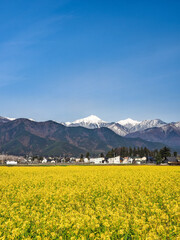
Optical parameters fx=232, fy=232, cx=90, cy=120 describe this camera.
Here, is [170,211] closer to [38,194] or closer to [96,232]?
[96,232]

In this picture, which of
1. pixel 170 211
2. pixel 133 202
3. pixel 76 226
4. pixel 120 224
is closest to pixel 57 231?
pixel 76 226

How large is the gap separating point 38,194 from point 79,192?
10.2 feet

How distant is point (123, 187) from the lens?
66.4 feet

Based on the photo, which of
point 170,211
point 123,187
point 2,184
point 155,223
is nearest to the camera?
point 155,223

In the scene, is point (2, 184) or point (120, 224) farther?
point (2, 184)

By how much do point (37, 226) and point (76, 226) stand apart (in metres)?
1.72

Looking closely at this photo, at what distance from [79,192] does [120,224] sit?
845 cm

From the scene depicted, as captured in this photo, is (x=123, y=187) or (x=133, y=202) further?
(x=123, y=187)

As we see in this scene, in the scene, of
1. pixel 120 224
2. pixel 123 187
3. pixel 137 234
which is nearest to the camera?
pixel 137 234

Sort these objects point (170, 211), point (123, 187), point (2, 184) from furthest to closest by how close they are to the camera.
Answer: point (2, 184) → point (123, 187) → point (170, 211)

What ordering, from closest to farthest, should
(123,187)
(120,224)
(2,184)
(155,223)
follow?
1. (120,224)
2. (155,223)
3. (123,187)
4. (2,184)

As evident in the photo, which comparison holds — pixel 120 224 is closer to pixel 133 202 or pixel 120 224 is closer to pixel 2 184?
pixel 133 202

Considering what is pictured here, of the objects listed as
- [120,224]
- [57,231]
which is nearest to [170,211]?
[120,224]

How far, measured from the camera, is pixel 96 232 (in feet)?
29.6
